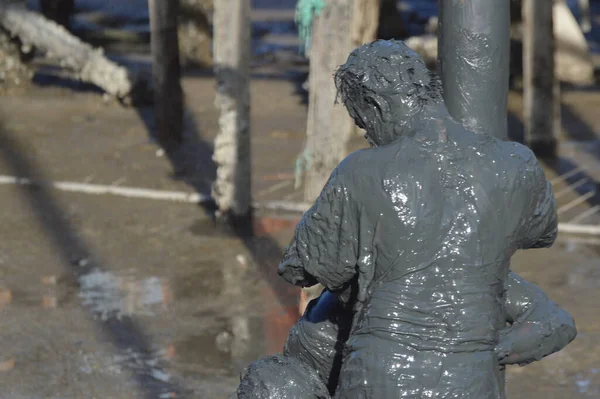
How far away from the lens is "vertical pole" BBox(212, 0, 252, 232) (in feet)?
30.0

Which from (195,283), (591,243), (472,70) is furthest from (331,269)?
(591,243)

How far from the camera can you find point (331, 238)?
2959 mm

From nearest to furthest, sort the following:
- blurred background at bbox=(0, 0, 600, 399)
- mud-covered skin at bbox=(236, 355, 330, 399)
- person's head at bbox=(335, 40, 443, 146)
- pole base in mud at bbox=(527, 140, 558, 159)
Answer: person's head at bbox=(335, 40, 443, 146)
mud-covered skin at bbox=(236, 355, 330, 399)
blurred background at bbox=(0, 0, 600, 399)
pole base in mud at bbox=(527, 140, 558, 159)

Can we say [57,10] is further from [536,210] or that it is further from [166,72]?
[536,210]

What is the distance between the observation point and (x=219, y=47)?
9281 millimetres

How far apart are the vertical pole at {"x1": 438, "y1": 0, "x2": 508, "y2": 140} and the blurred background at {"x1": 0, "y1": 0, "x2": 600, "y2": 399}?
3375 mm

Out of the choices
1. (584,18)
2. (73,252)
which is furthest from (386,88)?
(584,18)

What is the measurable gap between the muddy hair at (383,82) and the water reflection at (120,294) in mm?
4848

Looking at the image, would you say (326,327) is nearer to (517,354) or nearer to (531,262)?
(517,354)

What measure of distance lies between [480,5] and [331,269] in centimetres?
92

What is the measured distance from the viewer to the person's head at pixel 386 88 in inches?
116

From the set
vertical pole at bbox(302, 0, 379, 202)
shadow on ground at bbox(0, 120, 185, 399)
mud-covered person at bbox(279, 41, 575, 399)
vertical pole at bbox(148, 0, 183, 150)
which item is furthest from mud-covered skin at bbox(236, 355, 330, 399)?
vertical pole at bbox(148, 0, 183, 150)

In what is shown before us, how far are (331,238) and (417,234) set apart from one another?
239mm

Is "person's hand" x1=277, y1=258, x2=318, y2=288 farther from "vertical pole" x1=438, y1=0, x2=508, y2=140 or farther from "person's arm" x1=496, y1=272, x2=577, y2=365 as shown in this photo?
"vertical pole" x1=438, y1=0, x2=508, y2=140
